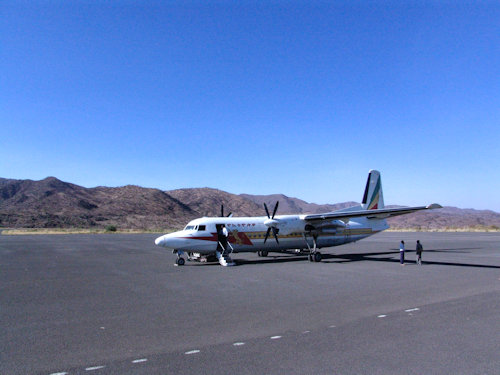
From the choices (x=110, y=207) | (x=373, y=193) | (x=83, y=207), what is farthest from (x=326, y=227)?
(x=83, y=207)

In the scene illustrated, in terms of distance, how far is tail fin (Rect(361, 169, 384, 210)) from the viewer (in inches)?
1182

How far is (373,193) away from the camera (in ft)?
98.9

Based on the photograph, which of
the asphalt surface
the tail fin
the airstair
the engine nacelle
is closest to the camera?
the asphalt surface

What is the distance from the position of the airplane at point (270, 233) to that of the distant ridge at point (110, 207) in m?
65.7

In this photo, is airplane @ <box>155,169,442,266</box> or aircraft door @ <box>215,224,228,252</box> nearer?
airplane @ <box>155,169,442,266</box>

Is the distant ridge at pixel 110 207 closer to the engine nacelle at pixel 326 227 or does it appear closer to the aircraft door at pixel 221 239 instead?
the engine nacelle at pixel 326 227

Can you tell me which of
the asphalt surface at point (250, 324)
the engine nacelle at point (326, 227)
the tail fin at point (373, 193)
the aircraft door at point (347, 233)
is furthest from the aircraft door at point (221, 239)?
the tail fin at point (373, 193)

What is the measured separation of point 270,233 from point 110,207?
303ft

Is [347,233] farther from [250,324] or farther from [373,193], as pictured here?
[250,324]

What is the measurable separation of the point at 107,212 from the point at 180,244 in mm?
88716

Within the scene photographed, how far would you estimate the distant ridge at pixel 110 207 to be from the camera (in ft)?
300

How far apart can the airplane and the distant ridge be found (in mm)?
65728

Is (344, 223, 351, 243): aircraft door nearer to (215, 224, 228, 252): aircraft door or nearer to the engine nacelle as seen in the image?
the engine nacelle

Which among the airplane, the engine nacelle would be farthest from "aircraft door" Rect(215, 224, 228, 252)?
the engine nacelle
